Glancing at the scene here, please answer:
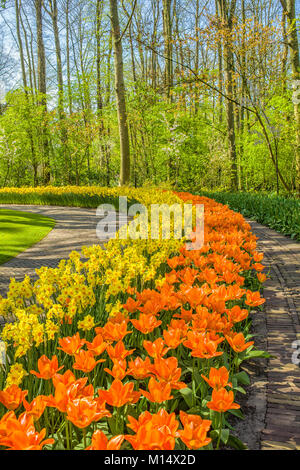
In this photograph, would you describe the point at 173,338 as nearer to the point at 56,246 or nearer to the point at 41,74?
the point at 56,246

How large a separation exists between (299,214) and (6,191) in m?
12.5

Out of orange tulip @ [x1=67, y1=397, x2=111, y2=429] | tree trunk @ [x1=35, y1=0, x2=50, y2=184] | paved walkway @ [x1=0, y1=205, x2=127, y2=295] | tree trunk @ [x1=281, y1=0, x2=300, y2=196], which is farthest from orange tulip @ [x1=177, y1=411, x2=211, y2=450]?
tree trunk @ [x1=35, y1=0, x2=50, y2=184]

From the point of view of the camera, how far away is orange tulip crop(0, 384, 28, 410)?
1.15 metres

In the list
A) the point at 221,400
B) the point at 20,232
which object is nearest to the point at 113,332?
the point at 221,400

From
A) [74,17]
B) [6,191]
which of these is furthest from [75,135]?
[74,17]

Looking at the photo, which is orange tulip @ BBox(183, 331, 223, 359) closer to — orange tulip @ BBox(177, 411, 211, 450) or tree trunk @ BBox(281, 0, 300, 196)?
orange tulip @ BBox(177, 411, 211, 450)

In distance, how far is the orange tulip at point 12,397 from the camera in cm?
115

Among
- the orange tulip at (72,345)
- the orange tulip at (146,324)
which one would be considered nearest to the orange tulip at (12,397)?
the orange tulip at (72,345)

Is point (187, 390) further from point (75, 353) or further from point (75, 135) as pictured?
point (75, 135)

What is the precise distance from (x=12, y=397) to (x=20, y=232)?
6800 mm

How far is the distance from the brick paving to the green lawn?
4.06 meters

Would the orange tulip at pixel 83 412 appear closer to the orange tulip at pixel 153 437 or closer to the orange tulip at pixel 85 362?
the orange tulip at pixel 153 437

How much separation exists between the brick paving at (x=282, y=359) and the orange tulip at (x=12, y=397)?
1.02m
